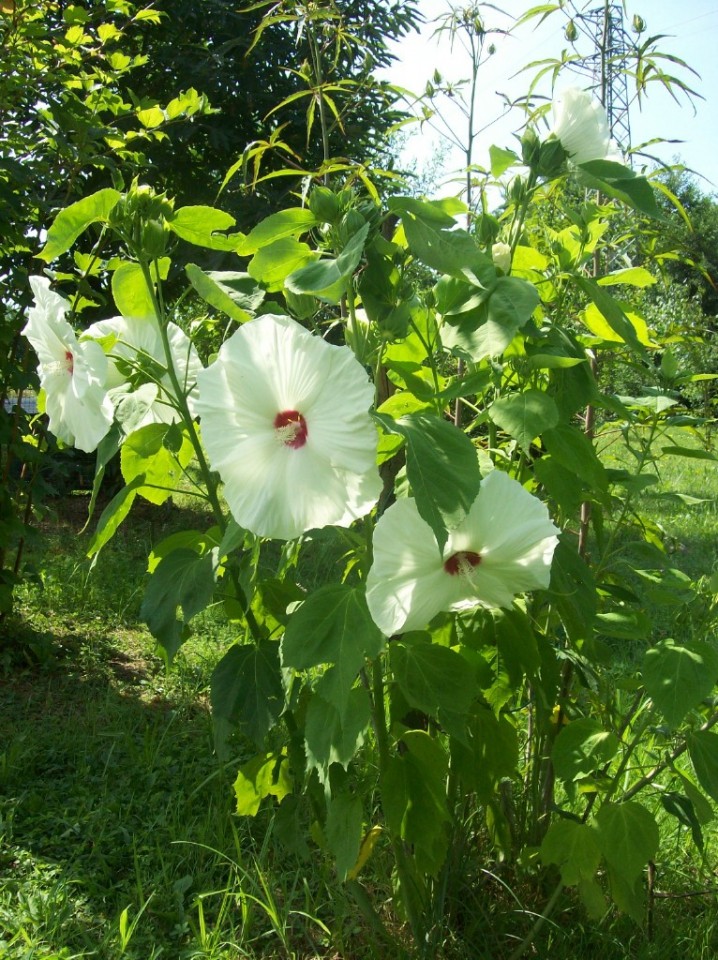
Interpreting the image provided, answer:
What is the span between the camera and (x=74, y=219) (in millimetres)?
1151

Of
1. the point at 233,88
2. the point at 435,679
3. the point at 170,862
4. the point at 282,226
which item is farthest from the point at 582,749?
the point at 233,88

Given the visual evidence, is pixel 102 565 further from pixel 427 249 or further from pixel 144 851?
pixel 427 249

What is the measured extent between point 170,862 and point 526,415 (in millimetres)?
1360

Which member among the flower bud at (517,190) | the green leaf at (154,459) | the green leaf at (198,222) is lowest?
the green leaf at (154,459)

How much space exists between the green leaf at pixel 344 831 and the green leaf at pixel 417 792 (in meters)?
0.05

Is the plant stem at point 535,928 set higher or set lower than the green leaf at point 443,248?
lower

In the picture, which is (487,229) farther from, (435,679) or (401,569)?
(435,679)

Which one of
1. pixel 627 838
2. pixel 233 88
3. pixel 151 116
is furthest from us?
pixel 233 88

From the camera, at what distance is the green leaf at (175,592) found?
1.23 meters

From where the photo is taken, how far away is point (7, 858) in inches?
77.1

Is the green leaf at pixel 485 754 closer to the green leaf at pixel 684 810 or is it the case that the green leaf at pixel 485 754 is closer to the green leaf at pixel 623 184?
the green leaf at pixel 684 810

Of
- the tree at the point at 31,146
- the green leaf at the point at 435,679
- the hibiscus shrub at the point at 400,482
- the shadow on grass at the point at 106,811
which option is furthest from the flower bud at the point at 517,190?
the tree at the point at 31,146

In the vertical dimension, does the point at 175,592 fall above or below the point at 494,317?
below

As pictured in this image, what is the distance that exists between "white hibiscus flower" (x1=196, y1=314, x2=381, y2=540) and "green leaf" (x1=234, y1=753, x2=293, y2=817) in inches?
27.5
